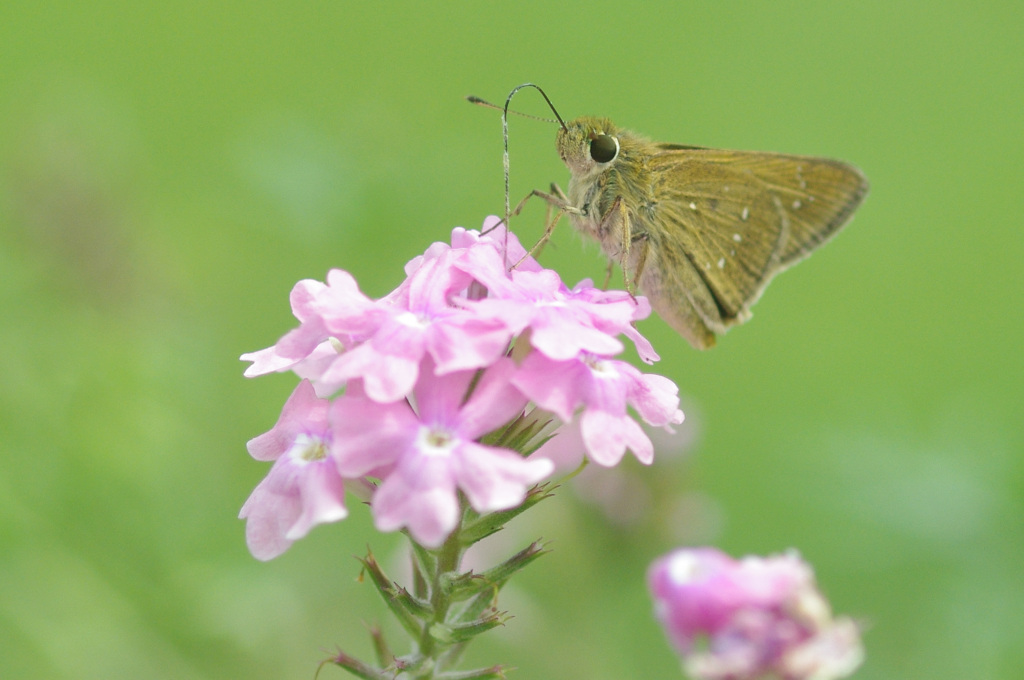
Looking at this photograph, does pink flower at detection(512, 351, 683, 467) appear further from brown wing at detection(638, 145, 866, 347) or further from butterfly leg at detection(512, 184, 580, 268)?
brown wing at detection(638, 145, 866, 347)

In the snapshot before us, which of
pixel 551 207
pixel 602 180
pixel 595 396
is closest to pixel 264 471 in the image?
pixel 551 207

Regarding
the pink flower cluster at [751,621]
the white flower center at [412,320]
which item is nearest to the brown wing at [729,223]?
the pink flower cluster at [751,621]

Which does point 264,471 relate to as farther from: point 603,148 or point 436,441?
point 436,441

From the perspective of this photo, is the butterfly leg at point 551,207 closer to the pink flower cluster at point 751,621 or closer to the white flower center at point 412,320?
the white flower center at point 412,320

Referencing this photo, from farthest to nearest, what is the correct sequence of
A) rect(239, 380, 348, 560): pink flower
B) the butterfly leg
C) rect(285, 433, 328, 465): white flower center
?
1. the butterfly leg
2. rect(285, 433, 328, 465): white flower center
3. rect(239, 380, 348, 560): pink flower

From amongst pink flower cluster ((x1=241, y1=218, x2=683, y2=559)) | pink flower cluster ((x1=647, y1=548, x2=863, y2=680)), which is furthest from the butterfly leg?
pink flower cluster ((x1=647, y1=548, x2=863, y2=680))

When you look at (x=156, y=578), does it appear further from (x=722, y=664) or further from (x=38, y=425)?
(x=722, y=664)
